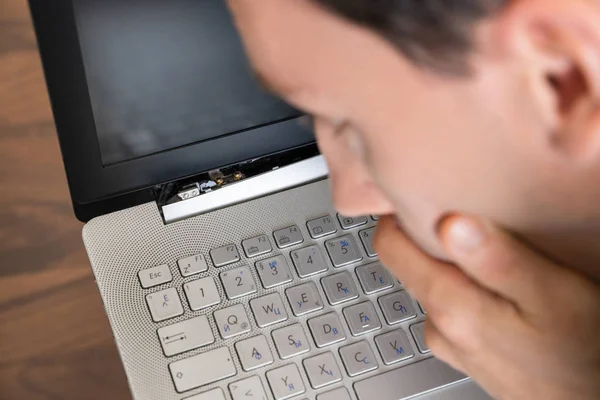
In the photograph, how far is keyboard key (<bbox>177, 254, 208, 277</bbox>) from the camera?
0.41 m

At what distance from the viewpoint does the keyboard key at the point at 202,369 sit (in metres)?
0.37

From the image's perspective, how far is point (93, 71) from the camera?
15.0 inches

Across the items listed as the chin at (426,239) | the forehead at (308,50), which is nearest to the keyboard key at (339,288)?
the chin at (426,239)

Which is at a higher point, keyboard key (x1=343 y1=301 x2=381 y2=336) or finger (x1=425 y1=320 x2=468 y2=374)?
keyboard key (x1=343 y1=301 x2=381 y2=336)

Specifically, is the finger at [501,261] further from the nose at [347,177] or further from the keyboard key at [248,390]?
the keyboard key at [248,390]

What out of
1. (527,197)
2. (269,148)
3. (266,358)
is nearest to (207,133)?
(269,148)

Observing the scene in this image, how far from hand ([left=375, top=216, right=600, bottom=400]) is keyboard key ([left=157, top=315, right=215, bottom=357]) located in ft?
0.41

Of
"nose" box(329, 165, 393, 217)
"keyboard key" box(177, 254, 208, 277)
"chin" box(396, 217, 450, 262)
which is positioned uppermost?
"keyboard key" box(177, 254, 208, 277)

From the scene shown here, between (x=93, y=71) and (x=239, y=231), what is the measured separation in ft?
0.46

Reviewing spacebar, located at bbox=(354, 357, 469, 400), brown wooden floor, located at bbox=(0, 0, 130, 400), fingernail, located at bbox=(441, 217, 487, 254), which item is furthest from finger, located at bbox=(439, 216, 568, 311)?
brown wooden floor, located at bbox=(0, 0, 130, 400)

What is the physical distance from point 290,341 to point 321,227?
0.09 metres

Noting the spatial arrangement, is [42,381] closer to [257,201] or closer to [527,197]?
[257,201]

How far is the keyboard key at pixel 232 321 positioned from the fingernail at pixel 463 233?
18cm

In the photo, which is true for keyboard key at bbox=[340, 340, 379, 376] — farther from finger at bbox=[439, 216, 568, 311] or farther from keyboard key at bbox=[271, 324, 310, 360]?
finger at bbox=[439, 216, 568, 311]
